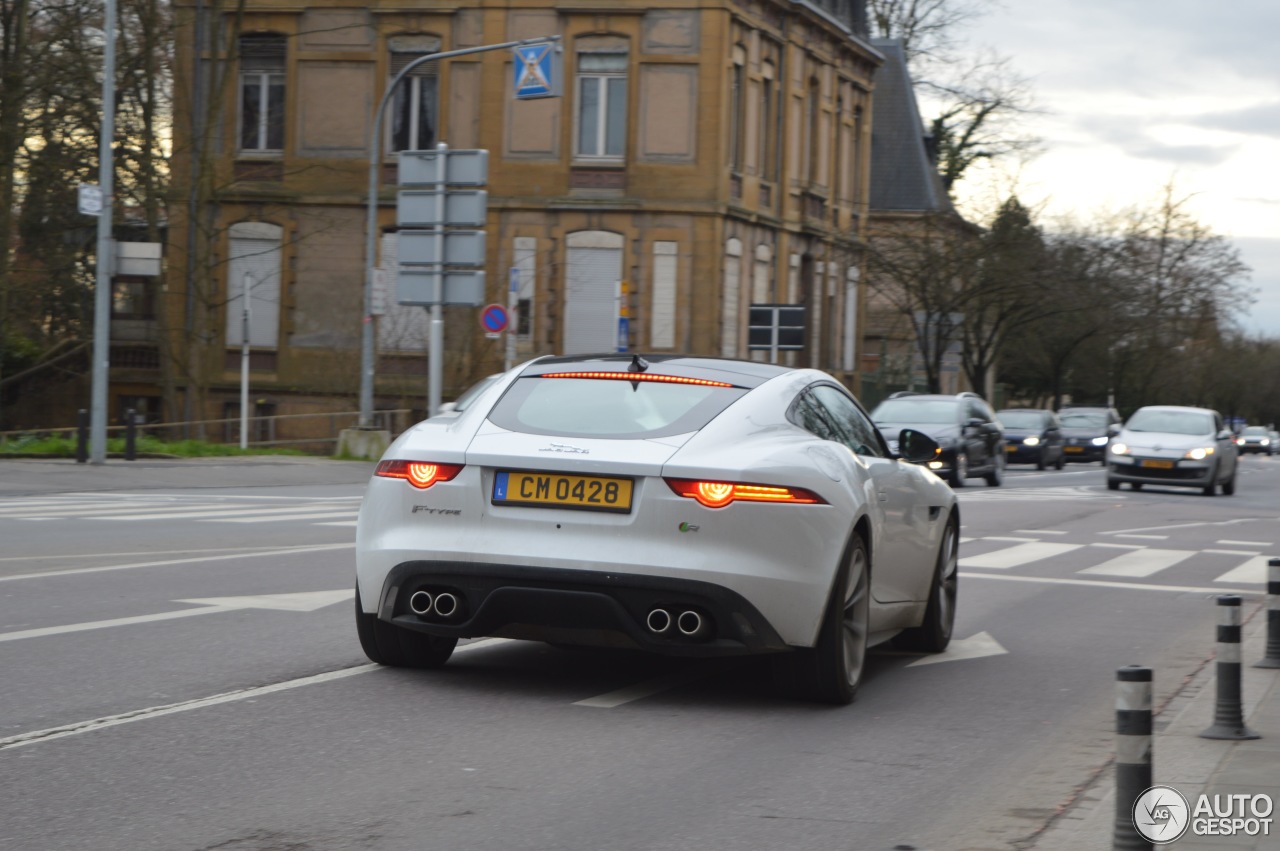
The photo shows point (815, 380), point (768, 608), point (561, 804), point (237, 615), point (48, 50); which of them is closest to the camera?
point (561, 804)

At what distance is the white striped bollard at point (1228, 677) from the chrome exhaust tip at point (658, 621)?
7.03 feet

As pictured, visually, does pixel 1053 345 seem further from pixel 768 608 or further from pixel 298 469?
pixel 768 608

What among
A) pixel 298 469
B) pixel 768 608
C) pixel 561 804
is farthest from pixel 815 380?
pixel 298 469

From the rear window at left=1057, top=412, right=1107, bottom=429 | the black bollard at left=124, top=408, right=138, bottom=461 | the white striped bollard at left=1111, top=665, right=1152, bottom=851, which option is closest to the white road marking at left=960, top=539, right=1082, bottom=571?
the white striped bollard at left=1111, top=665, right=1152, bottom=851

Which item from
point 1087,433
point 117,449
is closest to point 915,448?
point 117,449

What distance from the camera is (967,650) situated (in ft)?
33.3

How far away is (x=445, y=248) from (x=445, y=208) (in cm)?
64

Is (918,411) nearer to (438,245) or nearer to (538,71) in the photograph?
(538,71)

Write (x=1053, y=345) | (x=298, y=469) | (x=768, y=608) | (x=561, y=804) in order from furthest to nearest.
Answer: (x=1053, y=345) < (x=298, y=469) < (x=768, y=608) < (x=561, y=804)

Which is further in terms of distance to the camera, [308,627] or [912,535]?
[308,627]

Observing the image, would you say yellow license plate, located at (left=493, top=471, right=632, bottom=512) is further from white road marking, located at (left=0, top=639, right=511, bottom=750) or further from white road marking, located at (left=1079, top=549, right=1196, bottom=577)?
white road marking, located at (left=1079, top=549, right=1196, bottom=577)

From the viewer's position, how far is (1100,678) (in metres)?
9.27

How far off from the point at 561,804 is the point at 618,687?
236 cm

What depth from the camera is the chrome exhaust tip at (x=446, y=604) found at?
24.8 feet
